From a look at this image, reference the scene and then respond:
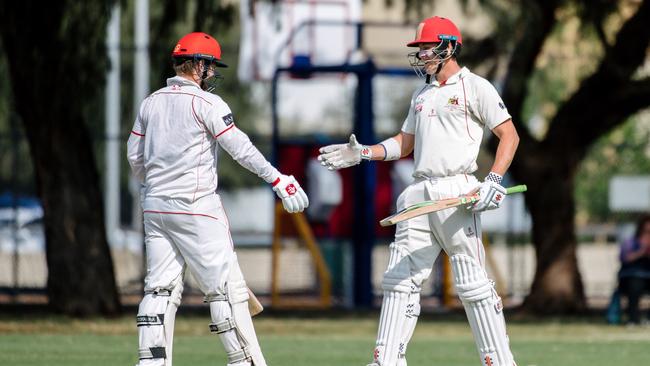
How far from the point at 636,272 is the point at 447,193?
26.3 feet

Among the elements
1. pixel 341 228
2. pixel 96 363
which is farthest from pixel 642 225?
pixel 96 363

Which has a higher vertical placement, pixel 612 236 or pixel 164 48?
pixel 164 48

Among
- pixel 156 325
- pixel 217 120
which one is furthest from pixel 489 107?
pixel 156 325

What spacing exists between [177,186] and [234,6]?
9894 mm

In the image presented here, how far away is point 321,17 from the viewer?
78.6ft

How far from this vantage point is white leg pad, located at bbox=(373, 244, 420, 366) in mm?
8648

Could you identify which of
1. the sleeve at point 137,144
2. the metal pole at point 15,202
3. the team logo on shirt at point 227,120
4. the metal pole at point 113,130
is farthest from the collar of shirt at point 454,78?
the metal pole at point 113,130

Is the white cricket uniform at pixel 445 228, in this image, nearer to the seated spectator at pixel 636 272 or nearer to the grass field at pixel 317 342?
the grass field at pixel 317 342

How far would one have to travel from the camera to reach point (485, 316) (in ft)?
28.3

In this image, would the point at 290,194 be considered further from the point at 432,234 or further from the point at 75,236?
the point at 75,236

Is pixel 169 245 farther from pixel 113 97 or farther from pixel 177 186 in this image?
pixel 113 97

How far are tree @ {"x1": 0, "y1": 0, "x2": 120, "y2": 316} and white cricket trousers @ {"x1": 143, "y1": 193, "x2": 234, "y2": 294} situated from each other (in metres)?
7.88

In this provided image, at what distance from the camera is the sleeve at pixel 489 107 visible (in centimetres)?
880

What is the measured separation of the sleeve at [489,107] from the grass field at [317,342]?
10.7 ft
